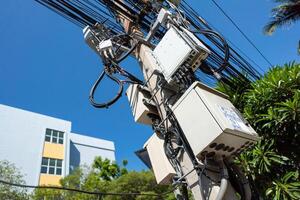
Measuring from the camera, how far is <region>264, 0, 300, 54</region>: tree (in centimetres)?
1122

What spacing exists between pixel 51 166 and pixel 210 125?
67.5ft

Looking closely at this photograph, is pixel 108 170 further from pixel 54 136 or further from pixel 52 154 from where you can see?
pixel 54 136

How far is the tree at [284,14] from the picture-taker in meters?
11.2

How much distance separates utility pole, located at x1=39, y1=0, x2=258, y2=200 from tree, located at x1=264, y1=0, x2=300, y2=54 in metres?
10.6

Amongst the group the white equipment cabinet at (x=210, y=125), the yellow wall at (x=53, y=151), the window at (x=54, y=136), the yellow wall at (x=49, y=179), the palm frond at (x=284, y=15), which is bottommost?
the yellow wall at (x=49, y=179)

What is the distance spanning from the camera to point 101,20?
377cm

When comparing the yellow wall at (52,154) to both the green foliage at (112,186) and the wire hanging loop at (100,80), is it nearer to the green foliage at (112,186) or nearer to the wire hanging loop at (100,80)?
the green foliage at (112,186)

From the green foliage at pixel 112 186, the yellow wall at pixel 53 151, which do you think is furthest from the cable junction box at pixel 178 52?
the yellow wall at pixel 53 151

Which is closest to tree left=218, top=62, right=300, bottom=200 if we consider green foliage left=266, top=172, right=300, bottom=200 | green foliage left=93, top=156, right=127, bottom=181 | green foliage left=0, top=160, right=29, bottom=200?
green foliage left=266, top=172, right=300, bottom=200

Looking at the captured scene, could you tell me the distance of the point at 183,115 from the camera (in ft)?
6.07

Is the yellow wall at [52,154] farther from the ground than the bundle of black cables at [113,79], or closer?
closer

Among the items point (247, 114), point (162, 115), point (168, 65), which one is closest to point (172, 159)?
point (162, 115)

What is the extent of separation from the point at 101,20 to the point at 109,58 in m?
1.18

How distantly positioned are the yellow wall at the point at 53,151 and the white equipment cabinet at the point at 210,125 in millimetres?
20455
